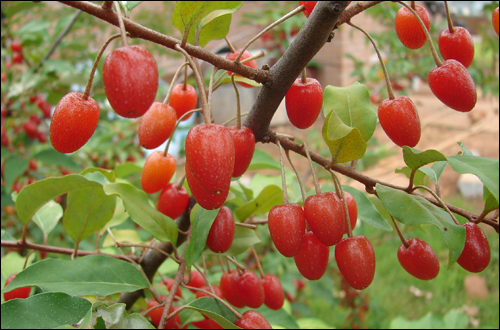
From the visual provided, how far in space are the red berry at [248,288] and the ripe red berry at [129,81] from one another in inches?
17.5

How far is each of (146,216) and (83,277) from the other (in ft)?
0.47

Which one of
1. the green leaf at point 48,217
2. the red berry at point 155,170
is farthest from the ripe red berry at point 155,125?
the green leaf at point 48,217

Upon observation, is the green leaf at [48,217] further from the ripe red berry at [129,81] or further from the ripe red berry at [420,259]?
the ripe red berry at [420,259]

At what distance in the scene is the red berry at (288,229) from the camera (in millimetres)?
568

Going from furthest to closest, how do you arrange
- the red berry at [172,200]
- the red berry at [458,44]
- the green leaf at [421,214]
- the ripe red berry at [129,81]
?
the red berry at [172,200] → the red berry at [458,44] → the green leaf at [421,214] → the ripe red berry at [129,81]

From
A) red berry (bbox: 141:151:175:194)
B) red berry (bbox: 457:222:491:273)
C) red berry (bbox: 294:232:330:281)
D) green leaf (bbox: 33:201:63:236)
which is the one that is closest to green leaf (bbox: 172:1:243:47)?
red berry (bbox: 141:151:175:194)

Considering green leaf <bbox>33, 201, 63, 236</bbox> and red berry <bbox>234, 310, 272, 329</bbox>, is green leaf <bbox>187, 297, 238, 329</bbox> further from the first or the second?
green leaf <bbox>33, 201, 63, 236</bbox>

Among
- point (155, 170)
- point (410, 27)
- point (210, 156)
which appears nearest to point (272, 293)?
point (155, 170)

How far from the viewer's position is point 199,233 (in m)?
0.68

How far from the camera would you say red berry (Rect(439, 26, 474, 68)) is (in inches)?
25.6

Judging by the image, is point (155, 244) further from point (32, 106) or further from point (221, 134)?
point (32, 106)

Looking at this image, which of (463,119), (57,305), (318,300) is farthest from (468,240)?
(463,119)

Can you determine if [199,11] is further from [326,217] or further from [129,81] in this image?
[326,217]

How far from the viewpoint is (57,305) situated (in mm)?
527
